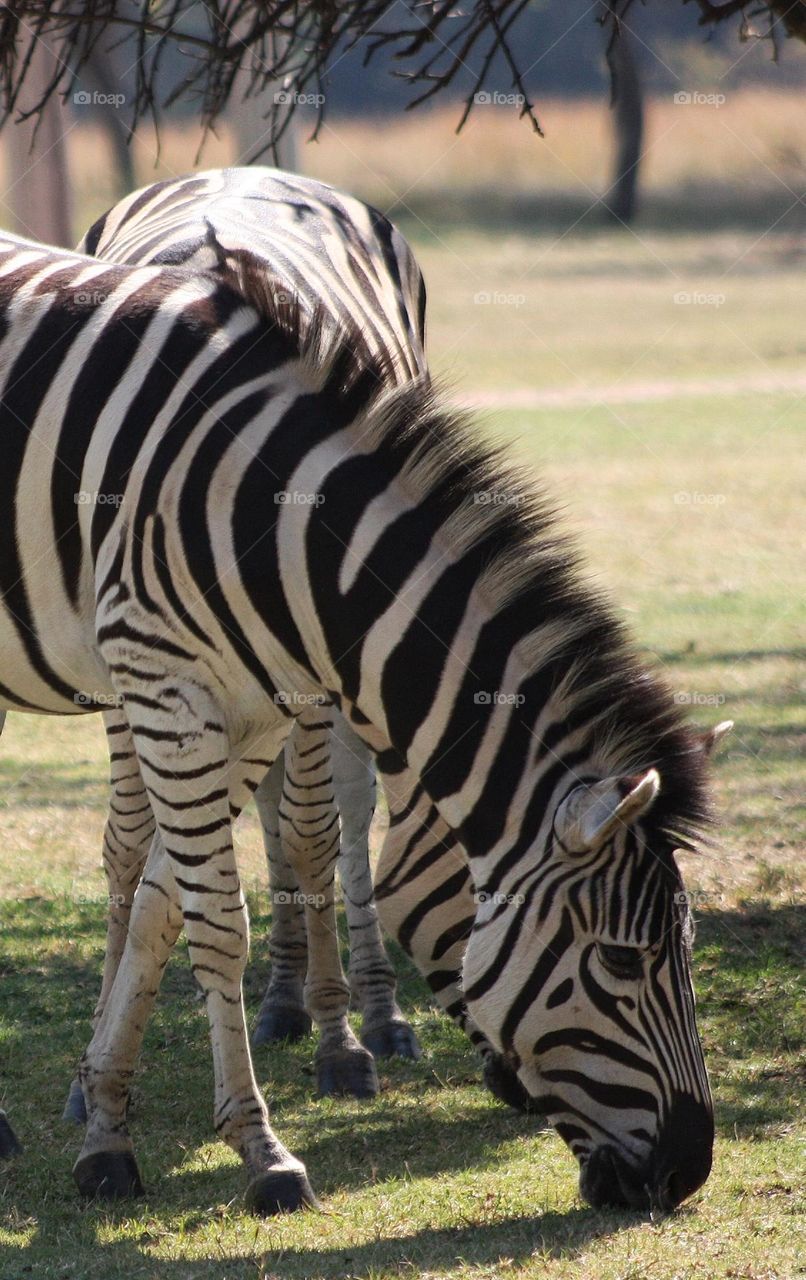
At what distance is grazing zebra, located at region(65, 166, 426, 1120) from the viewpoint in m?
5.36

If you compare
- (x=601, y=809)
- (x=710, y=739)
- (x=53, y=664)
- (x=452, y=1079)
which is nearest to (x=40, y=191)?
(x=53, y=664)

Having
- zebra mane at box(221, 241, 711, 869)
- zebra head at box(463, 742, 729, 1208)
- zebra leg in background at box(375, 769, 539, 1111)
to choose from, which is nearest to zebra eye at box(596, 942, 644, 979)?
zebra head at box(463, 742, 729, 1208)

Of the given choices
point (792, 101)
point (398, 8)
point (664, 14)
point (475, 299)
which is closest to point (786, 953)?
Answer: point (475, 299)

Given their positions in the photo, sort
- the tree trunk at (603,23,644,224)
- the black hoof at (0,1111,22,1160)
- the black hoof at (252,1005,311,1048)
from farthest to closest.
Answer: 1. the tree trunk at (603,23,644,224)
2. the black hoof at (252,1005,311,1048)
3. the black hoof at (0,1111,22,1160)

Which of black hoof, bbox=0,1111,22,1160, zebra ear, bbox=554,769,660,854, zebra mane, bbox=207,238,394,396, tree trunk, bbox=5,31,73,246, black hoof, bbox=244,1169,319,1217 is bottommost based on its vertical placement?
black hoof, bbox=0,1111,22,1160

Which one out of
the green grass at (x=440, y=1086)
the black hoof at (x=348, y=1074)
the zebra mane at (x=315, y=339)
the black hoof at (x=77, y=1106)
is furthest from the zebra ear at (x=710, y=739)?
the black hoof at (x=77, y=1106)

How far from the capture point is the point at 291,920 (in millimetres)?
5906

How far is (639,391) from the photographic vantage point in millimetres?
24781

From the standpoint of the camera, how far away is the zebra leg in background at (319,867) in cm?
533

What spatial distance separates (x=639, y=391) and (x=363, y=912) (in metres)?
20.1

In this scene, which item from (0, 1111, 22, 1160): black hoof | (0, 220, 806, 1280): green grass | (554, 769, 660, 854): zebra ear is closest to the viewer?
(554, 769, 660, 854): zebra ear

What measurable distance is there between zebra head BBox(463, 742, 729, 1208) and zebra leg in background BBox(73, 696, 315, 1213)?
36.5 inches

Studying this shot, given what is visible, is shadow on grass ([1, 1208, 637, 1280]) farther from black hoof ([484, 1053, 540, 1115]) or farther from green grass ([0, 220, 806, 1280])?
black hoof ([484, 1053, 540, 1115])

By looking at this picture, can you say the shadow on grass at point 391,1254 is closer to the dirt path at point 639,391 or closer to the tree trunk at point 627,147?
the dirt path at point 639,391
